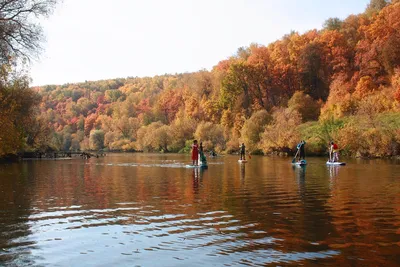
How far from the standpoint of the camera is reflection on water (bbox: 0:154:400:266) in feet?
28.4

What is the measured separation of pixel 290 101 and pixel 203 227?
239 ft

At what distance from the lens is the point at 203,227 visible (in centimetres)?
1147

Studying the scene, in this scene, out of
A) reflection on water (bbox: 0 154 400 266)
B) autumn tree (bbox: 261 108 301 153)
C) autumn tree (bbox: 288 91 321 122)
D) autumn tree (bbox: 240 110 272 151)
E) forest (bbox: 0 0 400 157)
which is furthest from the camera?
autumn tree (bbox: 288 91 321 122)

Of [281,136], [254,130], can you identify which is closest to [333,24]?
[254,130]

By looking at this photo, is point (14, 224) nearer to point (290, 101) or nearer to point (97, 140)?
point (290, 101)

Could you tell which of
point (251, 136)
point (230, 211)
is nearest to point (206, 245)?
point (230, 211)

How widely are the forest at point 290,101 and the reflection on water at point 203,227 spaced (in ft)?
70.6

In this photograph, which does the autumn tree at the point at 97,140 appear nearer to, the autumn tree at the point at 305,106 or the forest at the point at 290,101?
the forest at the point at 290,101

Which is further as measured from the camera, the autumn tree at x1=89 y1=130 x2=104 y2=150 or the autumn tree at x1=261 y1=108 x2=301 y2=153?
the autumn tree at x1=89 y1=130 x2=104 y2=150

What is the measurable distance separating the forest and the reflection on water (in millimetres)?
21508

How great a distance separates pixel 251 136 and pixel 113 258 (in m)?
66.9

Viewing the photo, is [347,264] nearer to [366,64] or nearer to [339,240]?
[339,240]

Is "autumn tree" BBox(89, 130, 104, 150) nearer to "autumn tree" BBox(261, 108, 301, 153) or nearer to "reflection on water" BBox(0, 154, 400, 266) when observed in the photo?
"autumn tree" BBox(261, 108, 301, 153)

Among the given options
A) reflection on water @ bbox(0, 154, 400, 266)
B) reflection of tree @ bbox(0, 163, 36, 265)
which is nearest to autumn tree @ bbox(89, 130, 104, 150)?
reflection of tree @ bbox(0, 163, 36, 265)
